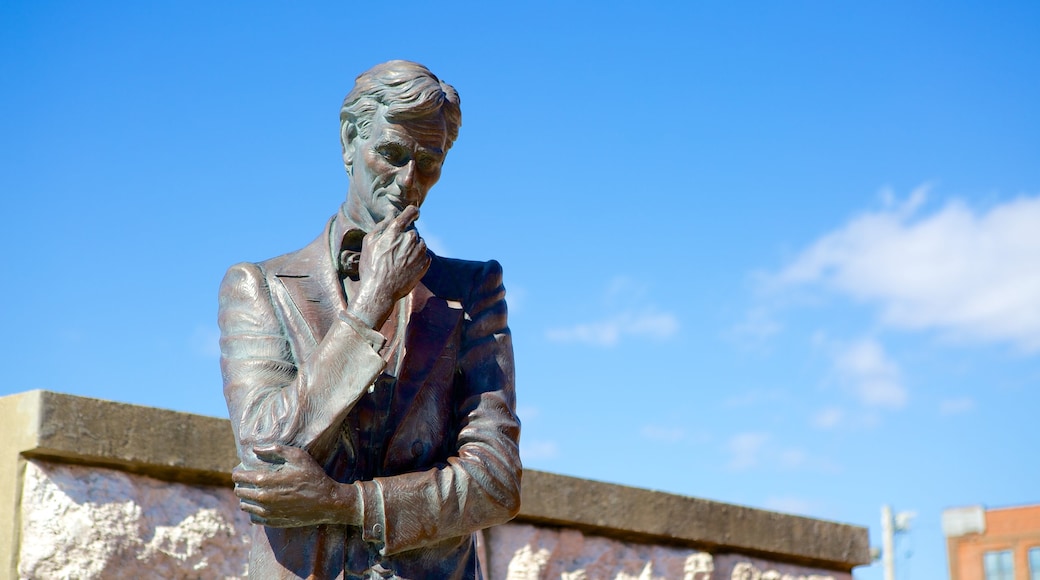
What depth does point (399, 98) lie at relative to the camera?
10.6ft

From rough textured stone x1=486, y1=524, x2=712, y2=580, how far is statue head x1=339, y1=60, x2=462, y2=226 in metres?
2.50

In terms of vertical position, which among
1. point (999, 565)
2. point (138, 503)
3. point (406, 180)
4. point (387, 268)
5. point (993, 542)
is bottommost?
point (138, 503)

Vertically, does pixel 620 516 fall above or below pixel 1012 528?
below

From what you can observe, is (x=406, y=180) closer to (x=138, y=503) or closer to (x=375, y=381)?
(x=375, y=381)

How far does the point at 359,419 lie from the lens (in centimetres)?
316

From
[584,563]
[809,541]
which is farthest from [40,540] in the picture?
[809,541]

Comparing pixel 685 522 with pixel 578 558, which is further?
pixel 685 522

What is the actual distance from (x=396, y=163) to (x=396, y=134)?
0.23 feet

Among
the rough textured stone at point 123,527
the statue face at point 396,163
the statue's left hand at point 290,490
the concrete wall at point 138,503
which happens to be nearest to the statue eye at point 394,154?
the statue face at point 396,163

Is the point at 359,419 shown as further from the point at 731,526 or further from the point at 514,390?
the point at 731,526

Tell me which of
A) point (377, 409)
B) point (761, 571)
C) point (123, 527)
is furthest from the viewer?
point (761, 571)

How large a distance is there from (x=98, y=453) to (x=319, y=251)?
4.93ft

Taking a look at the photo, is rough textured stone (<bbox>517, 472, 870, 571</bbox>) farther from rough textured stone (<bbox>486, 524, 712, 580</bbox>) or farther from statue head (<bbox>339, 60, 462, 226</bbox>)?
statue head (<bbox>339, 60, 462, 226</bbox>)

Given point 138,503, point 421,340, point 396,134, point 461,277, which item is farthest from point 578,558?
point 396,134
